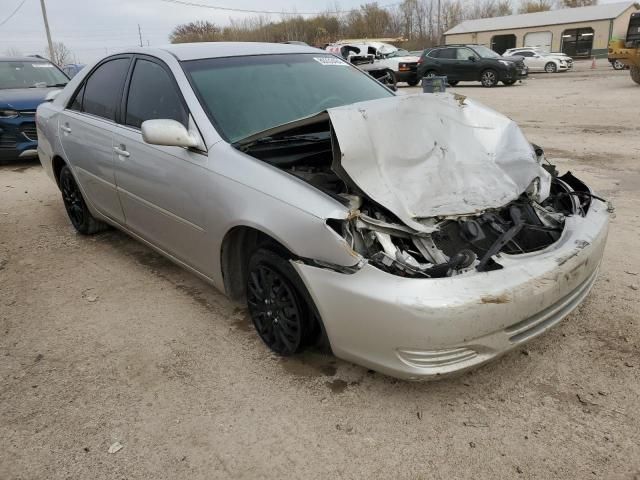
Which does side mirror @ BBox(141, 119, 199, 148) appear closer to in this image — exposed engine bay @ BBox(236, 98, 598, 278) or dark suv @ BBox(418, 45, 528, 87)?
exposed engine bay @ BBox(236, 98, 598, 278)

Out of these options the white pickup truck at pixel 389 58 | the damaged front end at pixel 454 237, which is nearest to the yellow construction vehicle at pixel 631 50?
the white pickup truck at pixel 389 58

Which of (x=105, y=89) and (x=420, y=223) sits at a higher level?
(x=105, y=89)

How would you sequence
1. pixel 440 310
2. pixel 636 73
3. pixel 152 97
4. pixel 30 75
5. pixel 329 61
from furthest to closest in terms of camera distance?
pixel 636 73 < pixel 30 75 < pixel 329 61 < pixel 152 97 < pixel 440 310

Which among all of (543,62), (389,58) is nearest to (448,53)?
(389,58)

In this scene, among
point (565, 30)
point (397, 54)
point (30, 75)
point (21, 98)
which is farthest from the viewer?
point (565, 30)

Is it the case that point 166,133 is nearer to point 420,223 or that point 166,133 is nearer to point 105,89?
point 420,223

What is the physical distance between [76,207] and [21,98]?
4.52 meters

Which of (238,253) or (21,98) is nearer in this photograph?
(238,253)

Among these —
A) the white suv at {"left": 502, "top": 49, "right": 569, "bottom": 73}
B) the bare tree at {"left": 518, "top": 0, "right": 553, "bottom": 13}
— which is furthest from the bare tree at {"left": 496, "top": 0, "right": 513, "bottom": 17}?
the white suv at {"left": 502, "top": 49, "right": 569, "bottom": 73}

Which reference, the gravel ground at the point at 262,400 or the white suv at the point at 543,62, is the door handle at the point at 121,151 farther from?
the white suv at the point at 543,62

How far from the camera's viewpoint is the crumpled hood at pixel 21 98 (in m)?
8.07

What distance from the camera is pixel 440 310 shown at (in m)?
2.14

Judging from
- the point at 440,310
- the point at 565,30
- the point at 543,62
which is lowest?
the point at 543,62

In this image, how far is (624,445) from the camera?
7.16 feet
